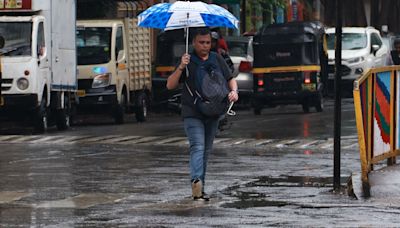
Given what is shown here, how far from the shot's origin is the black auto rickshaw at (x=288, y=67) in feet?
Result: 112

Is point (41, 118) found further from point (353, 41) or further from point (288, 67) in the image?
point (353, 41)

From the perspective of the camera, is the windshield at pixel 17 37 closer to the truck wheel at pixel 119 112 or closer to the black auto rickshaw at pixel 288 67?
the truck wheel at pixel 119 112

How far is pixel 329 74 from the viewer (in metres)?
39.7

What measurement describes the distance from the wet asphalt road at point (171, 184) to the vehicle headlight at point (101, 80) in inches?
198

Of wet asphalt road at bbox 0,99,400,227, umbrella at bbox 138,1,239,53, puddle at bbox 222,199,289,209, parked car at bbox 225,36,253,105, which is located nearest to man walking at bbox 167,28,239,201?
wet asphalt road at bbox 0,99,400,227

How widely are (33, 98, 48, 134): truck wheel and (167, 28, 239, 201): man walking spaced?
1227cm

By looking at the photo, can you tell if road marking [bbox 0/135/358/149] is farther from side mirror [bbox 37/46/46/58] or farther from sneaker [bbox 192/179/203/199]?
sneaker [bbox 192/179/203/199]

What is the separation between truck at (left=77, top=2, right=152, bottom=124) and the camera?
96.4 feet

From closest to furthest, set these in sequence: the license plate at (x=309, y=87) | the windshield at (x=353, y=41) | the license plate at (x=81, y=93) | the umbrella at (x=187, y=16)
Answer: the umbrella at (x=187, y=16)
the license plate at (x=81, y=93)
the license plate at (x=309, y=87)
the windshield at (x=353, y=41)

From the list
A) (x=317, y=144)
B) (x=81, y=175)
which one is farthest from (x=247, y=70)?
(x=81, y=175)

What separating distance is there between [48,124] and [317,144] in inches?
348

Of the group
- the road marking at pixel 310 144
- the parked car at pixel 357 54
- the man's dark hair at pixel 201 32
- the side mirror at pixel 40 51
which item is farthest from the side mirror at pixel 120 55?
the man's dark hair at pixel 201 32

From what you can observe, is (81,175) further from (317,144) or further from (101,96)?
(101,96)

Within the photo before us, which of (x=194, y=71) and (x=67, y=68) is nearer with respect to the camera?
(x=194, y=71)
